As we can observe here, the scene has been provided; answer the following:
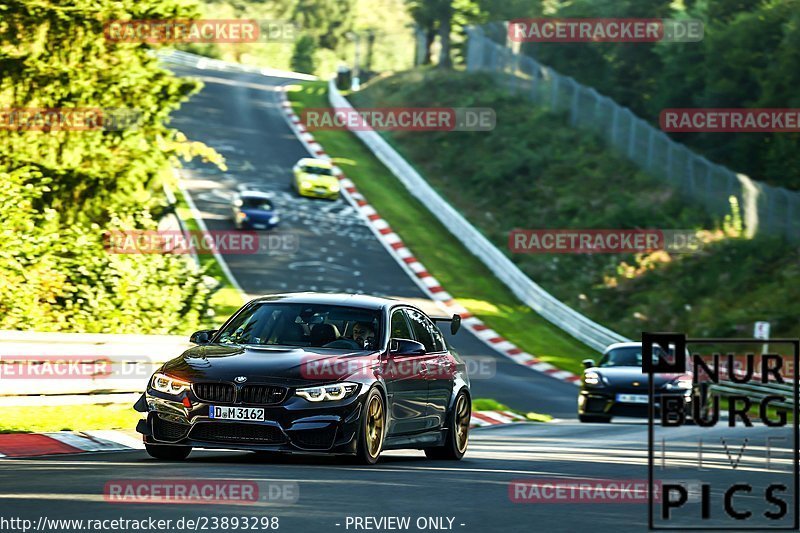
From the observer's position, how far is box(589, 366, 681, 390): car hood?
22.5 meters

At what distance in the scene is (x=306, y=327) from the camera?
1259cm

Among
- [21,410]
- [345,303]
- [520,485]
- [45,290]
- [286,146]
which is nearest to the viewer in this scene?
[520,485]

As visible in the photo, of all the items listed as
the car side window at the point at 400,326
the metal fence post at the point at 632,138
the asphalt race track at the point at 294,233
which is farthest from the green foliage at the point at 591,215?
the car side window at the point at 400,326

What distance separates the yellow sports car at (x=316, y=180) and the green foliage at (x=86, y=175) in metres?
24.4

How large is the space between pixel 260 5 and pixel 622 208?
287 ft

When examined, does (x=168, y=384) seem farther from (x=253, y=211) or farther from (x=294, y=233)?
(x=294, y=233)

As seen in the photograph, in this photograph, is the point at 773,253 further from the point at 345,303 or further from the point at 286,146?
the point at 345,303

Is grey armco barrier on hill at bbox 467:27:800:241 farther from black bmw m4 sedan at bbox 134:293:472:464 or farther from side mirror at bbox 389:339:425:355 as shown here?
side mirror at bbox 389:339:425:355

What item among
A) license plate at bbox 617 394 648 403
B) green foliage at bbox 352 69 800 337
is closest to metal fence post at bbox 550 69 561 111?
green foliage at bbox 352 69 800 337

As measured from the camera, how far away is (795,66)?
50938mm

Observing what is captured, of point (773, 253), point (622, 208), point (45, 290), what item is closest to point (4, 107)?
point (45, 290)

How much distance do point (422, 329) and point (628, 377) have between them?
31.3ft

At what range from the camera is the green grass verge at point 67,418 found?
48.1 feet

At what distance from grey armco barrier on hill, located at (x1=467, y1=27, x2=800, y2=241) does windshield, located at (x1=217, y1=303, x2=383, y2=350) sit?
31571 mm
